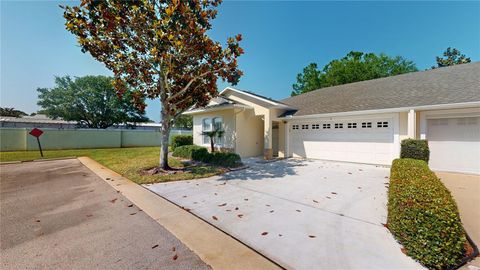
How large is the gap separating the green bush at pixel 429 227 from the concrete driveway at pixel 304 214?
20cm

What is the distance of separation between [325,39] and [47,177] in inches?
945

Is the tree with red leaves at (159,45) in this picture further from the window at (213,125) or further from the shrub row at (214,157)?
the window at (213,125)

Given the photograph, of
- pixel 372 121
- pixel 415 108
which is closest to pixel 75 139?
pixel 372 121

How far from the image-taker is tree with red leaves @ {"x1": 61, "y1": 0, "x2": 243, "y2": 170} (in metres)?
6.67

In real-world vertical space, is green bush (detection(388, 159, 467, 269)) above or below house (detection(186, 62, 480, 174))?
below

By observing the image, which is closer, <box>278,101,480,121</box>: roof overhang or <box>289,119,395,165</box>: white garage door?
<box>278,101,480,121</box>: roof overhang

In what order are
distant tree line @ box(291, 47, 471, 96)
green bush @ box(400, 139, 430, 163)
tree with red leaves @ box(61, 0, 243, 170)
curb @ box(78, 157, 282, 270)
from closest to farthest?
curb @ box(78, 157, 282, 270), tree with red leaves @ box(61, 0, 243, 170), green bush @ box(400, 139, 430, 163), distant tree line @ box(291, 47, 471, 96)

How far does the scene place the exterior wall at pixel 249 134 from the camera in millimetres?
12945

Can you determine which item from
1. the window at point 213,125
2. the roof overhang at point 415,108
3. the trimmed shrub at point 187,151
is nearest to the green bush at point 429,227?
the roof overhang at point 415,108

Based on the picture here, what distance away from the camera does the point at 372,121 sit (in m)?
9.77

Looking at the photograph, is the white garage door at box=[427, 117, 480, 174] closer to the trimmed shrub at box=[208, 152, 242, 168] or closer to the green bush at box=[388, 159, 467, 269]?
the green bush at box=[388, 159, 467, 269]

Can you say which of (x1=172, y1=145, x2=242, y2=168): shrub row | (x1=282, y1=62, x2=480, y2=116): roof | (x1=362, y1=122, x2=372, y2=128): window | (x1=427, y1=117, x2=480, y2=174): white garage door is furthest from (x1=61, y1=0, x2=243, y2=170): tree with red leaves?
(x1=427, y1=117, x2=480, y2=174): white garage door

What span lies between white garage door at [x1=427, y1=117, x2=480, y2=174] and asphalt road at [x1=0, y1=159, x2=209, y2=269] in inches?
431

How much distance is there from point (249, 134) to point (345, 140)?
19.5 ft
